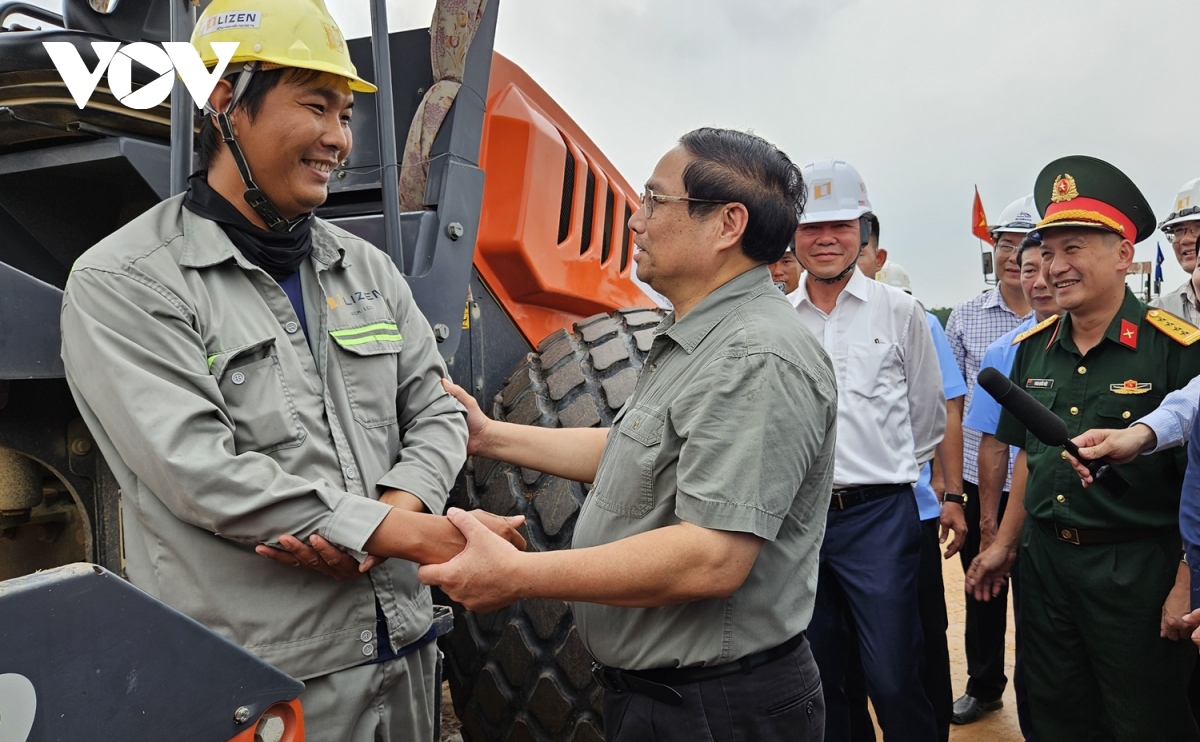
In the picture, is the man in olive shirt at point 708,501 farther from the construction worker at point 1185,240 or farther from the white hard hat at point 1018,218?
the white hard hat at point 1018,218

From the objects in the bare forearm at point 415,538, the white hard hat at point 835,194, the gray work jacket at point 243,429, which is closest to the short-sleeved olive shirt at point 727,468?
the bare forearm at point 415,538

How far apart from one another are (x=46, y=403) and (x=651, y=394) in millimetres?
1162

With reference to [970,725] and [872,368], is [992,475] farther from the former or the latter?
[970,725]

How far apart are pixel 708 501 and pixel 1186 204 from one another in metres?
4.28

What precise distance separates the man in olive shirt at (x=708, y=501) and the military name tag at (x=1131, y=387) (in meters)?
1.47

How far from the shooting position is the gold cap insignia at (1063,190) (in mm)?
2994

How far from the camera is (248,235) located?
1.84 m

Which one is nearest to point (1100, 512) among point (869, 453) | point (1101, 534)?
point (1101, 534)

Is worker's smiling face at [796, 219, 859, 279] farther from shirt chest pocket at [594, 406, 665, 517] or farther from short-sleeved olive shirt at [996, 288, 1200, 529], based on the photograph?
shirt chest pocket at [594, 406, 665, 517]

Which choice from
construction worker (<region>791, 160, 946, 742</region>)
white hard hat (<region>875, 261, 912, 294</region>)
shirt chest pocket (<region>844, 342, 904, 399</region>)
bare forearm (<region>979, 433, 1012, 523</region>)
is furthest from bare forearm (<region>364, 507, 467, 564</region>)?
white hard hat (<region>875, 261, 912, 294</region>)

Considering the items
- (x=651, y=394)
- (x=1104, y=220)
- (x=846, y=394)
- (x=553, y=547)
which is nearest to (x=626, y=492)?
(x=651, y=394)

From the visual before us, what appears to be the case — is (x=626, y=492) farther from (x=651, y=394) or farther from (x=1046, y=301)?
(x=1046, y=301)

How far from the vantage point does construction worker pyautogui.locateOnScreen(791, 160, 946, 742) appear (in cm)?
303

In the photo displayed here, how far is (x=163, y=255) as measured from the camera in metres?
1.73
